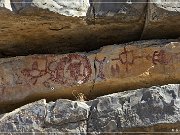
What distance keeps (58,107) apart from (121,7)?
1.43 metres

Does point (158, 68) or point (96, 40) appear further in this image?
point (96, 40)

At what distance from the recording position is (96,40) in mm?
6805

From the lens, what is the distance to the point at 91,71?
6.44 meters

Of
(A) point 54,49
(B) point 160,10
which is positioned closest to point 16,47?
(A) point 54,49

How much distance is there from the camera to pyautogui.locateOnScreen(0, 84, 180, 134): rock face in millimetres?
5770

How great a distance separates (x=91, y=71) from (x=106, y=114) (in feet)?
2.44

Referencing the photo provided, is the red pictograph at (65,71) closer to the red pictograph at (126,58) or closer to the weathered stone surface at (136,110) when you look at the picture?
the red pictograph at (126,58)

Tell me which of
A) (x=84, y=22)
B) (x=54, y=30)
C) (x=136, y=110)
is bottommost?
(x=136, y=110)

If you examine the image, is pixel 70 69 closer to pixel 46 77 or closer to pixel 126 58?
pixel 46 77

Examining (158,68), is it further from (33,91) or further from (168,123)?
(33,91)

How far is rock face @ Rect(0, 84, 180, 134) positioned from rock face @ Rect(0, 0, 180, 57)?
882 mm

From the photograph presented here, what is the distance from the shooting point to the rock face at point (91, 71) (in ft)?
20.5

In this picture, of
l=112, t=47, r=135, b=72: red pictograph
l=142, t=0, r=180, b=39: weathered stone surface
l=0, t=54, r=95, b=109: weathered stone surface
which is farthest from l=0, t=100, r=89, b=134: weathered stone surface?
l=142, t=0, r=180, b=39: weathered stone surface

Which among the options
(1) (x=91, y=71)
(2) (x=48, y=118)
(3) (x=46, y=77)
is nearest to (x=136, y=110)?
(1) (x=91, y=71)
